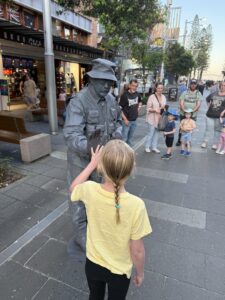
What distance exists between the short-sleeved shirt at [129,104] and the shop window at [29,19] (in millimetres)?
9478

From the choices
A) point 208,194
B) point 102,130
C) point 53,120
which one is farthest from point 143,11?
point 102,130

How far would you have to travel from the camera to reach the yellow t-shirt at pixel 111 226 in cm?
139

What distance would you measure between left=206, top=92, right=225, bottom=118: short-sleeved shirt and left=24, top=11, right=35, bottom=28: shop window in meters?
10.4

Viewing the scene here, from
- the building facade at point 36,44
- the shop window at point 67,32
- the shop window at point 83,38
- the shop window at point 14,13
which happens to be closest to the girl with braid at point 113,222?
the building facade at point 36,44

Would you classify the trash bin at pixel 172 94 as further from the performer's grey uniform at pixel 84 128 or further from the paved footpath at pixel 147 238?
the performer's grey uniform at pixel 84 128

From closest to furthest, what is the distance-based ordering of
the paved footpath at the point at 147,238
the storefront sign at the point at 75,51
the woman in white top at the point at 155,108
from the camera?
the paved footpath at the point at 147,238, the woman in white top at the point at 155,108, the storefront sign at the point at 75,51

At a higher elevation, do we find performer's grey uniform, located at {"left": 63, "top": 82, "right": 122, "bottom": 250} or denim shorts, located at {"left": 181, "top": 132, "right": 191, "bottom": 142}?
performer's grey uniform, located at {"left": 63, "top": 82, "right": 122, "bottom": 250}

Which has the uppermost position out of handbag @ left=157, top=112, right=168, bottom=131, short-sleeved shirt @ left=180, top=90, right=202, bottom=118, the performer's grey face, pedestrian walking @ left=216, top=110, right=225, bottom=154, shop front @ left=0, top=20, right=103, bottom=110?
shop front @ left=0, top=20, right=103, bottom=110

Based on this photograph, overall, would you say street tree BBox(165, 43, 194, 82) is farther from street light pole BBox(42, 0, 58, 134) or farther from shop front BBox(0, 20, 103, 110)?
street light pole BBox(42, 0, 58, 134)

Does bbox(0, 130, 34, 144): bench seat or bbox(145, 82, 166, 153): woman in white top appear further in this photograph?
bbox(145, 82, 166, 153): woman in white top

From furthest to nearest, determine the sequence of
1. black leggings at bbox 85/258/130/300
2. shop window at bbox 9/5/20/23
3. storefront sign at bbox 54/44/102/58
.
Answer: storefront sign at bbox 54/44/102/58 → shop window at bbox 9/5/20/23 → black leggings at bbox 85/258/130/300

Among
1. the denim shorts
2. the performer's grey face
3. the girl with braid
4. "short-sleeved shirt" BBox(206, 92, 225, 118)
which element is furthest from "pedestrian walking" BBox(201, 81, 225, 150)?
the girl with braid

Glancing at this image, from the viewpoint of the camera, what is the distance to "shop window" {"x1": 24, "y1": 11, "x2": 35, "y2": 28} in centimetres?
1255

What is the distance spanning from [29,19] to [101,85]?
13.0 m
